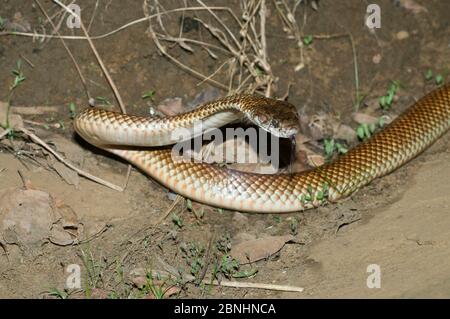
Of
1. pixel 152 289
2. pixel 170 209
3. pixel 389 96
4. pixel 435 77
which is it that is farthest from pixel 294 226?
pixel 435 77

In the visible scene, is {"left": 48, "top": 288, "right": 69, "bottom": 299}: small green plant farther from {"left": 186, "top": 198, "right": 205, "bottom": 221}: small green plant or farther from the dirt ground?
{"left": 186, "top": 198, "right": 205, "bottom": 221}: small green plant

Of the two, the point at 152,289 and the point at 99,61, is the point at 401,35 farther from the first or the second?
the point at 152,289

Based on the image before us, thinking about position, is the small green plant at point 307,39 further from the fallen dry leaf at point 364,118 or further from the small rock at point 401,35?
the small rock at point 401,35

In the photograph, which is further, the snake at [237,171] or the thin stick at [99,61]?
the thin stick at [99,61]

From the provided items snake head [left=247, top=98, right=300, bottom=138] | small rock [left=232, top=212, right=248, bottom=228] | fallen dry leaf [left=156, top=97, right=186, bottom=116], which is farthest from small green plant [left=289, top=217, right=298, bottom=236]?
fallen dry leaf [left=156, top=97, right=186, bottom=116]

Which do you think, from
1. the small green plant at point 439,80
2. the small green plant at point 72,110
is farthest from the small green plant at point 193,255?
the small green plant at point 439,80
